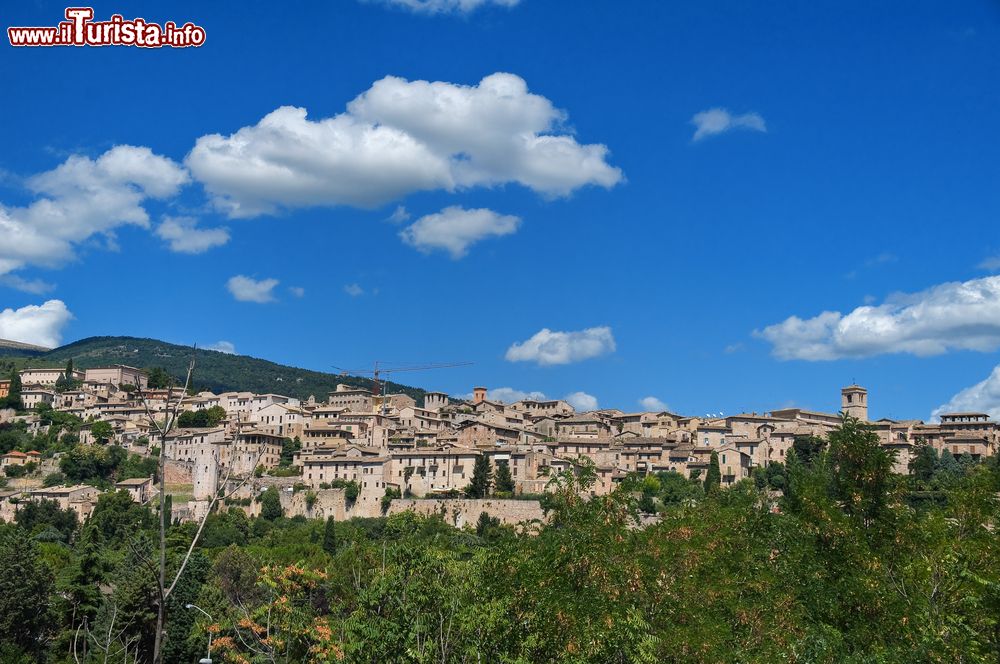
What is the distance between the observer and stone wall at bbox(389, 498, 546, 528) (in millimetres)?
76938

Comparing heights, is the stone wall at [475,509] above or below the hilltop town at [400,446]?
below

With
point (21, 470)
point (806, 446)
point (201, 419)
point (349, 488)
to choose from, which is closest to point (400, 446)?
point (349, 488)

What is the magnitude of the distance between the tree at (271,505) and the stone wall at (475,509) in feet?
31.5

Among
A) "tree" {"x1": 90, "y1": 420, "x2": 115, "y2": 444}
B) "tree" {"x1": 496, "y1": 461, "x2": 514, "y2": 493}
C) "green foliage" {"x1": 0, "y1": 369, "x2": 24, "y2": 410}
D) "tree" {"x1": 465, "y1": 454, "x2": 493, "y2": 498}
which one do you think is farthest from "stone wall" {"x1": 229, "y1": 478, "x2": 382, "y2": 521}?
"green foliage" {"x1": 0, "y1": 369, "x2": 24, "y2": 410}

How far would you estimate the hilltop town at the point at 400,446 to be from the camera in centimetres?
8281

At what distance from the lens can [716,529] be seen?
2725cm

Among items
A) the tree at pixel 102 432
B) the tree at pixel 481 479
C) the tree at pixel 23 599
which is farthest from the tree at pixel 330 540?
the tree at pixel 102 432

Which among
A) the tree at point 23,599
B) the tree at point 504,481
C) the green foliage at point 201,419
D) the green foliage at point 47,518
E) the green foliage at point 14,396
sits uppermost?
the green foliage at point 14,396

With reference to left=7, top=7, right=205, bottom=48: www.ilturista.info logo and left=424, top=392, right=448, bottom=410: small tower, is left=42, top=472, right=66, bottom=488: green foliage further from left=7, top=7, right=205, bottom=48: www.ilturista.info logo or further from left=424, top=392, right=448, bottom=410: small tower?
left=7, top=7, right=205, bottom=48: www.ilturista.info logo

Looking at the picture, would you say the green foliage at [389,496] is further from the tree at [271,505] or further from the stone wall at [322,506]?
the tree at [271,505]

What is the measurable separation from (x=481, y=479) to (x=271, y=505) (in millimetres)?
17108

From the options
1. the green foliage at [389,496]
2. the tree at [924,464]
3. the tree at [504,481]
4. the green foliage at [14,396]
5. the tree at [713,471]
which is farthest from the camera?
the green foliage at [14,396]

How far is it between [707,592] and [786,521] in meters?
5.91

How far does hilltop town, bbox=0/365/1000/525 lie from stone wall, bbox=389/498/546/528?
0.12 m
